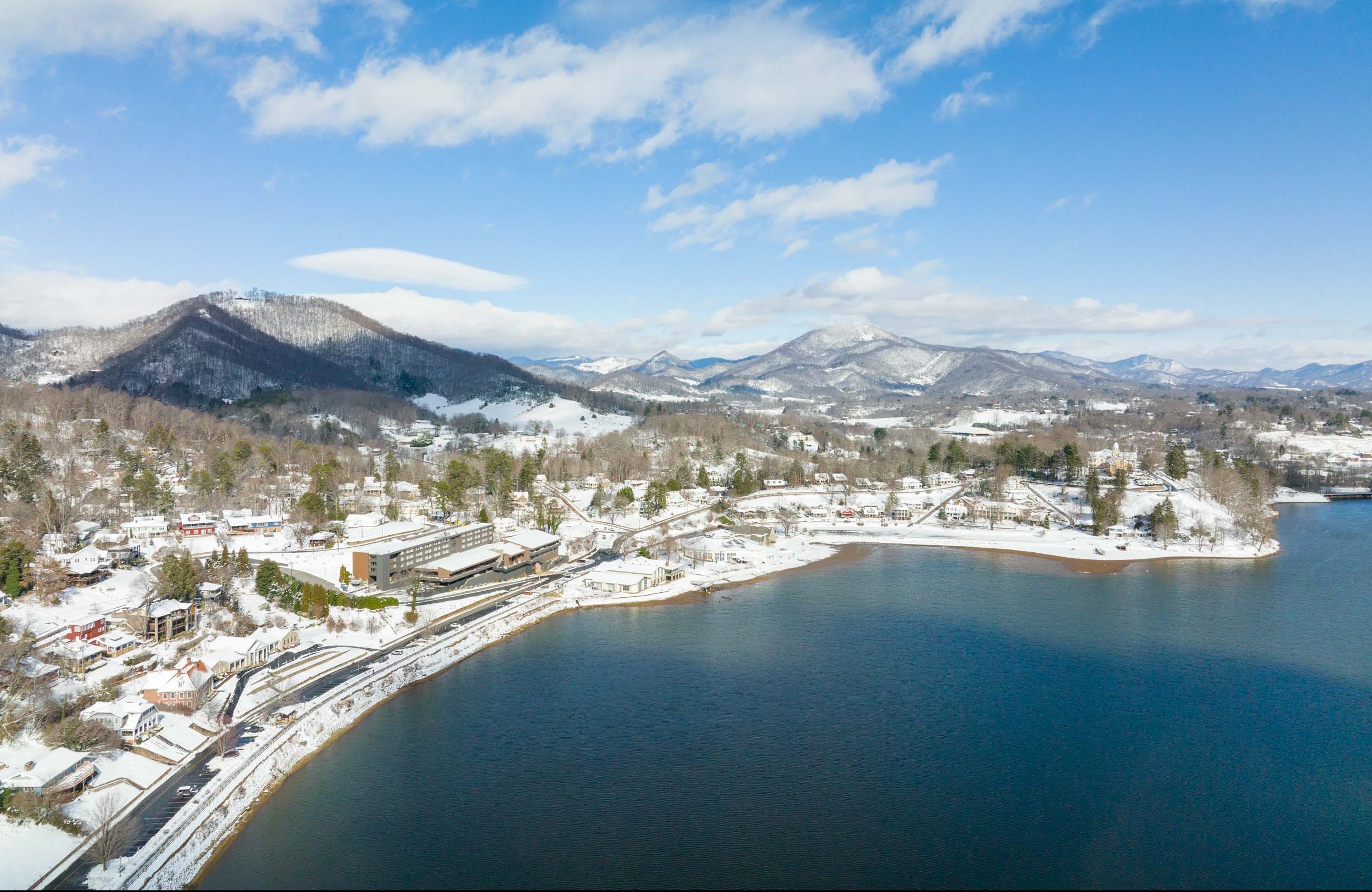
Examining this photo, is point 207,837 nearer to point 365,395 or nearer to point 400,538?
point 400,538

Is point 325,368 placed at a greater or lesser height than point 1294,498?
greater

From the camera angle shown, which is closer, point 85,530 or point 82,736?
point 82,736

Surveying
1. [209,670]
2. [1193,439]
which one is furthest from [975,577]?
[1193,439]

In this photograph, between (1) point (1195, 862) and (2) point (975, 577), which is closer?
(1) point (1195, 862)

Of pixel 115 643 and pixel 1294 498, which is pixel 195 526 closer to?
pixel 115 643

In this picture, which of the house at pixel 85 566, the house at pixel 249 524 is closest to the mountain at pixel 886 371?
the house at pixel 249 524

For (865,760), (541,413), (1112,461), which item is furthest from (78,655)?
(541,413)
